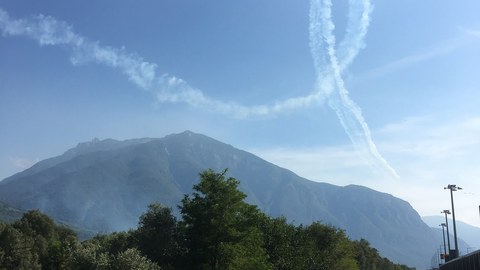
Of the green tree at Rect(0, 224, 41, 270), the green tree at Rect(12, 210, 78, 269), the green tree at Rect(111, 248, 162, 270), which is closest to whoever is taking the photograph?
the green tree at Rect(111, 248, 162, 270)

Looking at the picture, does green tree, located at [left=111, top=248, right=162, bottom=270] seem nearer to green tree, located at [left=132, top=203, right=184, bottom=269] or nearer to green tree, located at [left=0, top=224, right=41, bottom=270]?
green tree, located at [left=132, top=203, right=184, bottom=269]

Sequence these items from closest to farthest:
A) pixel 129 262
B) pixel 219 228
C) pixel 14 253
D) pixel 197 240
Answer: pixel 129 262 < pixel 219 228 < pixel 197 240 < pixel 14 253

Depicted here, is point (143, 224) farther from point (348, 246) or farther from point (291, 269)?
point (348, 246)

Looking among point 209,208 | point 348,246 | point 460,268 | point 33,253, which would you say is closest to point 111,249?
point 209,208

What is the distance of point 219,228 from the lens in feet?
163

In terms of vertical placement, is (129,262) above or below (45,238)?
below

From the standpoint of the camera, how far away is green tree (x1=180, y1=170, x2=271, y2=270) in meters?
48.7

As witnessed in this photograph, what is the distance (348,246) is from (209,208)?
133 feet

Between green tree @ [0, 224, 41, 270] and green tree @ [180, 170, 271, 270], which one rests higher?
green tree @ [180, 170, 271, 270]

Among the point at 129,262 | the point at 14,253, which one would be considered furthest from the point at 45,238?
the point at 129,262

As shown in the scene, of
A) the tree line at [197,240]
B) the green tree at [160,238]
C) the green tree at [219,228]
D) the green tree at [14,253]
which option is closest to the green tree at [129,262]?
the tree line at [197,240]

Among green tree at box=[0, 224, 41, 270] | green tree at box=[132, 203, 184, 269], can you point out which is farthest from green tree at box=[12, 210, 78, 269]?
green tree at box=[132, 203, 184, 269]

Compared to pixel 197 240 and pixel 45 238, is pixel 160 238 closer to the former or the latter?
pixel 197 240

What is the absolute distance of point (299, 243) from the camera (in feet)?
235
